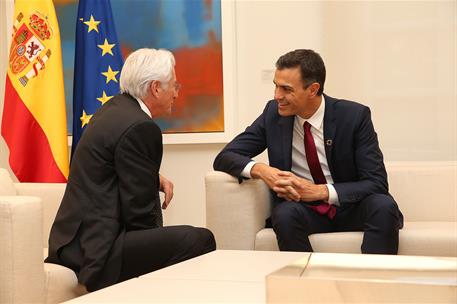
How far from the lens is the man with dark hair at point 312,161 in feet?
11.1

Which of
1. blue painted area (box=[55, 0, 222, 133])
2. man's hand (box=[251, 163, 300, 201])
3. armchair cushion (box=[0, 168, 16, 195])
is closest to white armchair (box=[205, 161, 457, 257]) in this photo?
man's hand (box=[251, 163, 300, 201])

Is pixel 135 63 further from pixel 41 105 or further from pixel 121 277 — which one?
pixel 41 105

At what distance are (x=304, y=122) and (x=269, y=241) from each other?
63 centimetres

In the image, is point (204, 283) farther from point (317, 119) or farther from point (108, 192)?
point (317, 119)

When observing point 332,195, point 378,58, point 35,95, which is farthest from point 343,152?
point 35,95

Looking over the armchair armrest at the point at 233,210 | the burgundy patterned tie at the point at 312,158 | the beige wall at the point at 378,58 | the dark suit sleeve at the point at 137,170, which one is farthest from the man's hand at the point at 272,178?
the beige wall at the point at 378,58

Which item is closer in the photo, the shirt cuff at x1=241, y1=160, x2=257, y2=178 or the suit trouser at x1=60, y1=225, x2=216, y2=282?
the suit trouser at x1=60, y1=225, x2=216, y2=282

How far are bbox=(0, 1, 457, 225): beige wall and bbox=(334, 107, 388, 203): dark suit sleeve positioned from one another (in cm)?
117

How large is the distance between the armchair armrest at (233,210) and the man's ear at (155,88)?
0.63 m

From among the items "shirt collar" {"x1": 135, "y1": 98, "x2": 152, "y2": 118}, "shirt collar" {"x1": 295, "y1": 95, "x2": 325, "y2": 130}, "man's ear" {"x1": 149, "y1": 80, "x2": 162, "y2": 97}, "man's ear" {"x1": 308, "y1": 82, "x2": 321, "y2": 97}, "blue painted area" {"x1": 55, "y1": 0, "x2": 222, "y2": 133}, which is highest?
"blue painted area" {"x1": 55, "y1": 0, "x2": 222, "y2": 133}

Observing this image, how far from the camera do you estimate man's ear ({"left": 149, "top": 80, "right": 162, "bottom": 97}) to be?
304 centimetres

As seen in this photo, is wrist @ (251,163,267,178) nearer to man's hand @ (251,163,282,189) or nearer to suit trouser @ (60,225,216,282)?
man's hand @ (251,163,282,189)

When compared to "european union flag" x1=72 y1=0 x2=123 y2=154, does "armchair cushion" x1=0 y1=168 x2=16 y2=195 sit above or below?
below

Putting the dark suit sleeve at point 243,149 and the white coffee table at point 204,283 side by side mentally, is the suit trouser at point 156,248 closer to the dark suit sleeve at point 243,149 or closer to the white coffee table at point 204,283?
the white coffee table at point 204,283
